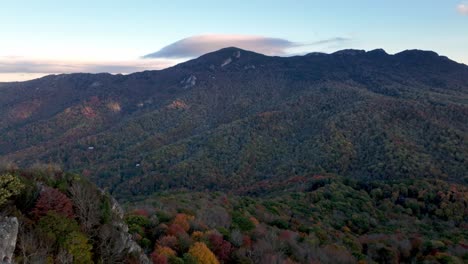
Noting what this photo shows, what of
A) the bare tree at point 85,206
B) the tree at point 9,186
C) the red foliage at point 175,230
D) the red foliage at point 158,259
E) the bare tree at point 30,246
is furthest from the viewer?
the red foliage at point 175,230

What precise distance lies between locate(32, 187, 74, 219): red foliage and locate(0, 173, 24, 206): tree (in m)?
1.19

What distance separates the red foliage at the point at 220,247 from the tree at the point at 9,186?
15.3m

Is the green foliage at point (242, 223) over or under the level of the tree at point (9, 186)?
under

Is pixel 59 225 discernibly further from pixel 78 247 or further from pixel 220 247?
pixel 220 247

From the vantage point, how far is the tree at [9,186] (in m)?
16.7

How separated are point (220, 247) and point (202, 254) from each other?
10.9 ft

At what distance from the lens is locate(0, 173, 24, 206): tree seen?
658 inches

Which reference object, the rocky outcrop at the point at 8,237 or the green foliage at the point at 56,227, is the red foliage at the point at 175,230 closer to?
the green foliage at the point at 56,227

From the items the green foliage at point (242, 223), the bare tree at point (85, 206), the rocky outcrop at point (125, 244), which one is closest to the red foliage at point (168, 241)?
the rocky outcrop at point (125, 244)

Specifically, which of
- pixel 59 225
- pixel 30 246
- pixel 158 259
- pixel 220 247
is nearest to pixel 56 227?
pixel 59 225

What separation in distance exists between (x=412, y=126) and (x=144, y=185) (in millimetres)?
82508

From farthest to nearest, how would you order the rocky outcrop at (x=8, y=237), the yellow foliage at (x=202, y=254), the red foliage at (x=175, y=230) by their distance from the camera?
1. the red foliage at (x=175, y=230)
2. the yellow foliage at (x=202, y=254)
3. the rocky outcrop at (x=8, y=237)

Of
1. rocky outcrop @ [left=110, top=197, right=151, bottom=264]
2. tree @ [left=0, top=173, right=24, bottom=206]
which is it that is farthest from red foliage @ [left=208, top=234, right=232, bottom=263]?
tree @ [left=0, top=173, right=24, bottom=206]

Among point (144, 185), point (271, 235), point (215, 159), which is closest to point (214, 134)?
point (215, 159)
